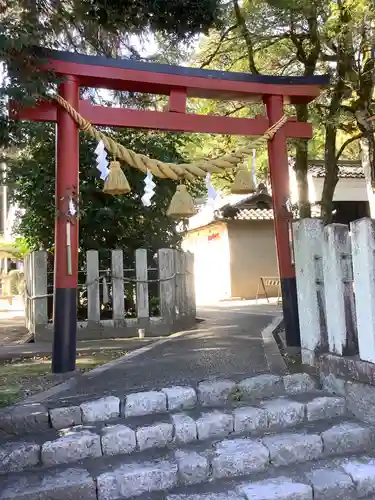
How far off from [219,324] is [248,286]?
376 inches

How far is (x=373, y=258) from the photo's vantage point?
3.99 metres

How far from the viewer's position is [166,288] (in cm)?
949

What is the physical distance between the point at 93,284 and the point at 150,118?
158 inches

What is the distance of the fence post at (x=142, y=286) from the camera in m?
9.31

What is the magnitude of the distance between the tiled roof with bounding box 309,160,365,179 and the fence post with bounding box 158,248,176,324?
11.8 metres

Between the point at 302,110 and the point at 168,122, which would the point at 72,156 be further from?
the point at 302,110

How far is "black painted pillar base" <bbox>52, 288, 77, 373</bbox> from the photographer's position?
5.39m

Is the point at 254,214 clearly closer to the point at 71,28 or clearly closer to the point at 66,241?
the point at 71,28

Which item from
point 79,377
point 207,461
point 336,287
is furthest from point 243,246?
point 207,461

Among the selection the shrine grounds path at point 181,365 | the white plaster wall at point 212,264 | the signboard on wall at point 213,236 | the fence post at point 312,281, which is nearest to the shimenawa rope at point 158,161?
the fence post at point 312,281

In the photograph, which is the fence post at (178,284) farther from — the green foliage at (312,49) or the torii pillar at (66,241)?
the torii pillar at (66,241)

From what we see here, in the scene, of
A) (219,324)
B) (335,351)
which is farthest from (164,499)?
(219,324)

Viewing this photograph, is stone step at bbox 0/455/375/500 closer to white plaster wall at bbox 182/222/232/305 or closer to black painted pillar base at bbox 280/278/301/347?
black painted pillar base at bbox 280/278/301/347

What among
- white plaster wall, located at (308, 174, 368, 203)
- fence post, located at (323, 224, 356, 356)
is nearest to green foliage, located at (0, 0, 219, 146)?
fence post, located at (323, 224, 356, 356)
